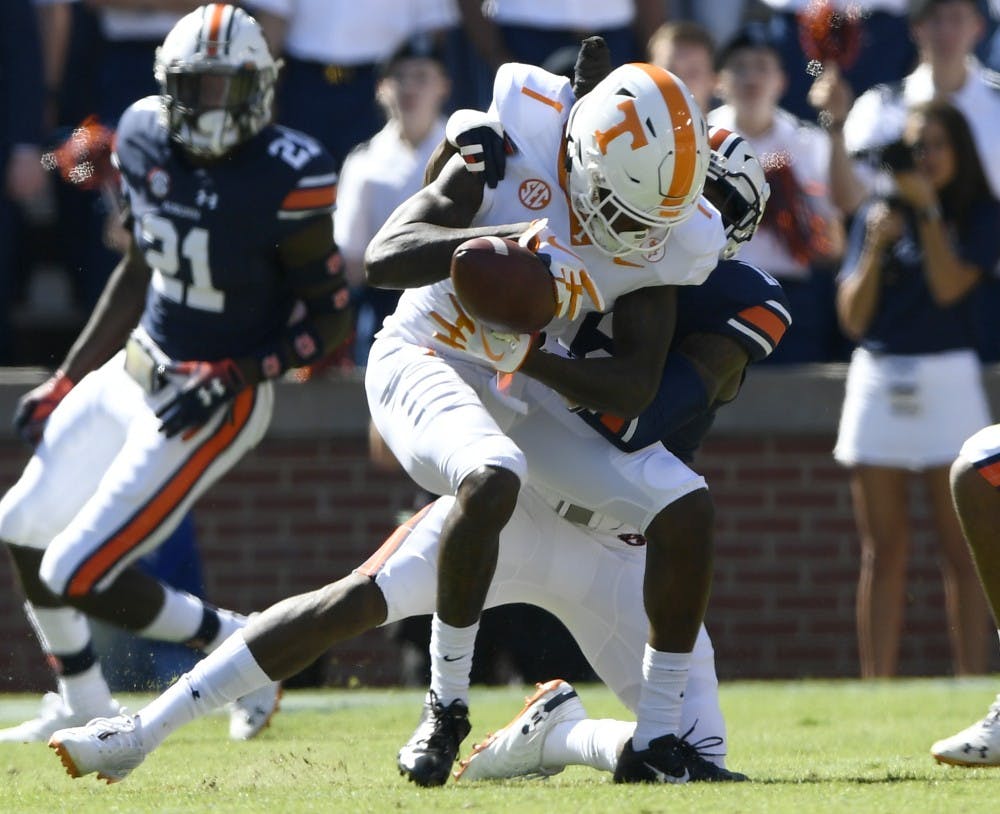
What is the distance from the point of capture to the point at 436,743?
4.47 meters

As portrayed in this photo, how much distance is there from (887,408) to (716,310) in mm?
2951

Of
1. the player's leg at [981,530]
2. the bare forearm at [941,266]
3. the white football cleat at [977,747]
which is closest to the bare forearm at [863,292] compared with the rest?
the bare forearm at [941,266]

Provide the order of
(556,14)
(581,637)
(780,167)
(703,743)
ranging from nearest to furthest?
1. (703,743)
2. (581,637)
3. (780,167)
4. (556,14)

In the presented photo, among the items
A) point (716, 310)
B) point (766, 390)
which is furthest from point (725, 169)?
point (766, 390)

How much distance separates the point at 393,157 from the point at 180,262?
209 cm

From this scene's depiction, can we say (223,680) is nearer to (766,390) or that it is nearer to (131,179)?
(131,179)

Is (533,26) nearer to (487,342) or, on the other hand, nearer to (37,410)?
(37,410)

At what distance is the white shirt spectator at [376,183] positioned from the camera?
8195 millimetres

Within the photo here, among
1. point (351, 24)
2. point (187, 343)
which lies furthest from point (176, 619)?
point (351, 24)

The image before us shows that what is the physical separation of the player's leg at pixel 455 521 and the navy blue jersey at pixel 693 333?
0.32 m

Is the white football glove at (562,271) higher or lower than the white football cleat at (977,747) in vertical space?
higher

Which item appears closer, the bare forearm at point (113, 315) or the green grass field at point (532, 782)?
the green grass field at point (532, 782)

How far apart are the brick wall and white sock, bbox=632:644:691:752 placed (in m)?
3.96

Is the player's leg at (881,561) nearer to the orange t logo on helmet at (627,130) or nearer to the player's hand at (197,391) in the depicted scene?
the player's hand at (197,391)
